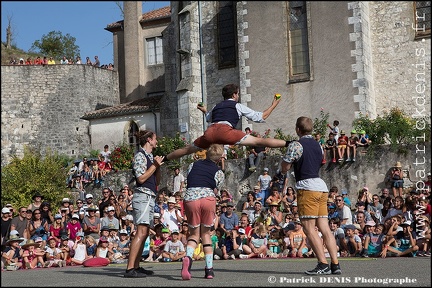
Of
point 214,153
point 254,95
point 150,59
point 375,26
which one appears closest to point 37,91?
point 150,59

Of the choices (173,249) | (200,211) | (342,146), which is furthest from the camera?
(342,146)

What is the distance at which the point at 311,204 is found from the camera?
36.5 ft

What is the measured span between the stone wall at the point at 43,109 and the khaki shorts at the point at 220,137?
1405 inches

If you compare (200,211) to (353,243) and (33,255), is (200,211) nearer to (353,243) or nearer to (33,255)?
(353,243)

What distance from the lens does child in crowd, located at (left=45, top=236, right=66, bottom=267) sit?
62.8 feet

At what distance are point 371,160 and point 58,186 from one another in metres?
14.8

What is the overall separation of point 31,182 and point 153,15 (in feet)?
53.1

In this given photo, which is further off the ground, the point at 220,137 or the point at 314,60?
the point at 314,60

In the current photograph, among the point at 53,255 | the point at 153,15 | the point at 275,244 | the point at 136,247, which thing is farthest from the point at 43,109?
the point at 136,247

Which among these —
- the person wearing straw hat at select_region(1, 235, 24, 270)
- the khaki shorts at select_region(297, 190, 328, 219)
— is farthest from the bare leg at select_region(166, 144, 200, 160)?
the person wearing straw hat at select_region(1, 235, 24, 270)

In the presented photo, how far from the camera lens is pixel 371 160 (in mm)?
25312

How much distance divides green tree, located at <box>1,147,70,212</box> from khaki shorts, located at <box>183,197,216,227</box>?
21984 mm

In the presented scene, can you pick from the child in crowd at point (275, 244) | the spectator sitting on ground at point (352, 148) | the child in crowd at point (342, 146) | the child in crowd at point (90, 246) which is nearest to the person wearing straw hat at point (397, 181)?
the spectator sitting on ground at point (352, 148)

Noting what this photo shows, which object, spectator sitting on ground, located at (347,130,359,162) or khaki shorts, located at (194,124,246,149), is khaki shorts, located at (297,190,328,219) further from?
spectator sitting on ground, located at (347,130,359,162)
